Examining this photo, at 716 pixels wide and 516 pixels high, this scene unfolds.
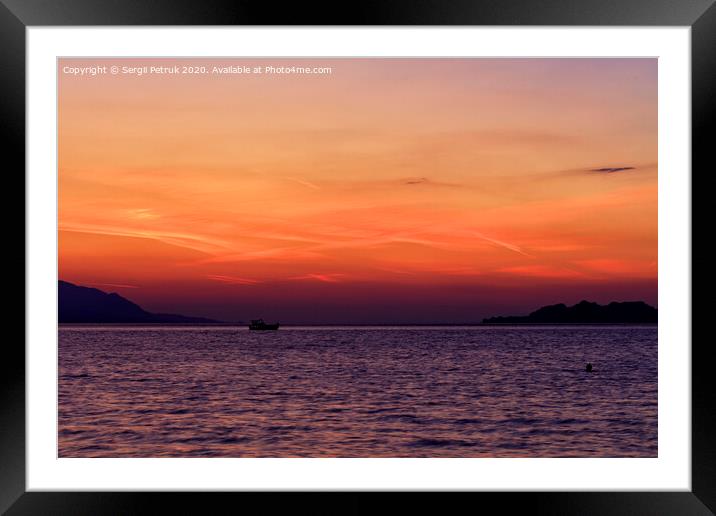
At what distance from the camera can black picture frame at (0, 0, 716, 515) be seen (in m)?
2.02

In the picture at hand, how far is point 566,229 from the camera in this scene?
1215 inches

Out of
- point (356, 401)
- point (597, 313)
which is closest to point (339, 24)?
point (356, 401)

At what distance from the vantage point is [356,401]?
15.1 metres

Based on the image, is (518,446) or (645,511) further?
(518,446)

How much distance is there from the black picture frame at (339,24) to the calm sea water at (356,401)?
289 inches

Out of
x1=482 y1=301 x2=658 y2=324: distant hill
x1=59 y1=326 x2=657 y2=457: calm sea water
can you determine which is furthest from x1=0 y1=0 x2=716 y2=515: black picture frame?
x1=482 y1=301 x2=658 y2=324: distant hill

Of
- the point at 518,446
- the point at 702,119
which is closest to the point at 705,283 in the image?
the point at 702,119

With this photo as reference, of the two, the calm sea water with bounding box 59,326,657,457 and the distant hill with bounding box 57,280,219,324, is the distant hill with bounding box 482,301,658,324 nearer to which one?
the calm sea water with bounding box 59,326,657,457

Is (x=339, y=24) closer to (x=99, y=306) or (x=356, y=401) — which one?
(x=356, y=401)

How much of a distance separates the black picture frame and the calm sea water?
24.1 ft

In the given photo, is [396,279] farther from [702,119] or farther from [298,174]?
[702,119]

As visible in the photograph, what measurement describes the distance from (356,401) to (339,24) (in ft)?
44.6

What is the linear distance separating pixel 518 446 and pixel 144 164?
22.3 meters

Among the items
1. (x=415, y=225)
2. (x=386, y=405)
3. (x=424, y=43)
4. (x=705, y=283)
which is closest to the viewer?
(x=705, y=283)
